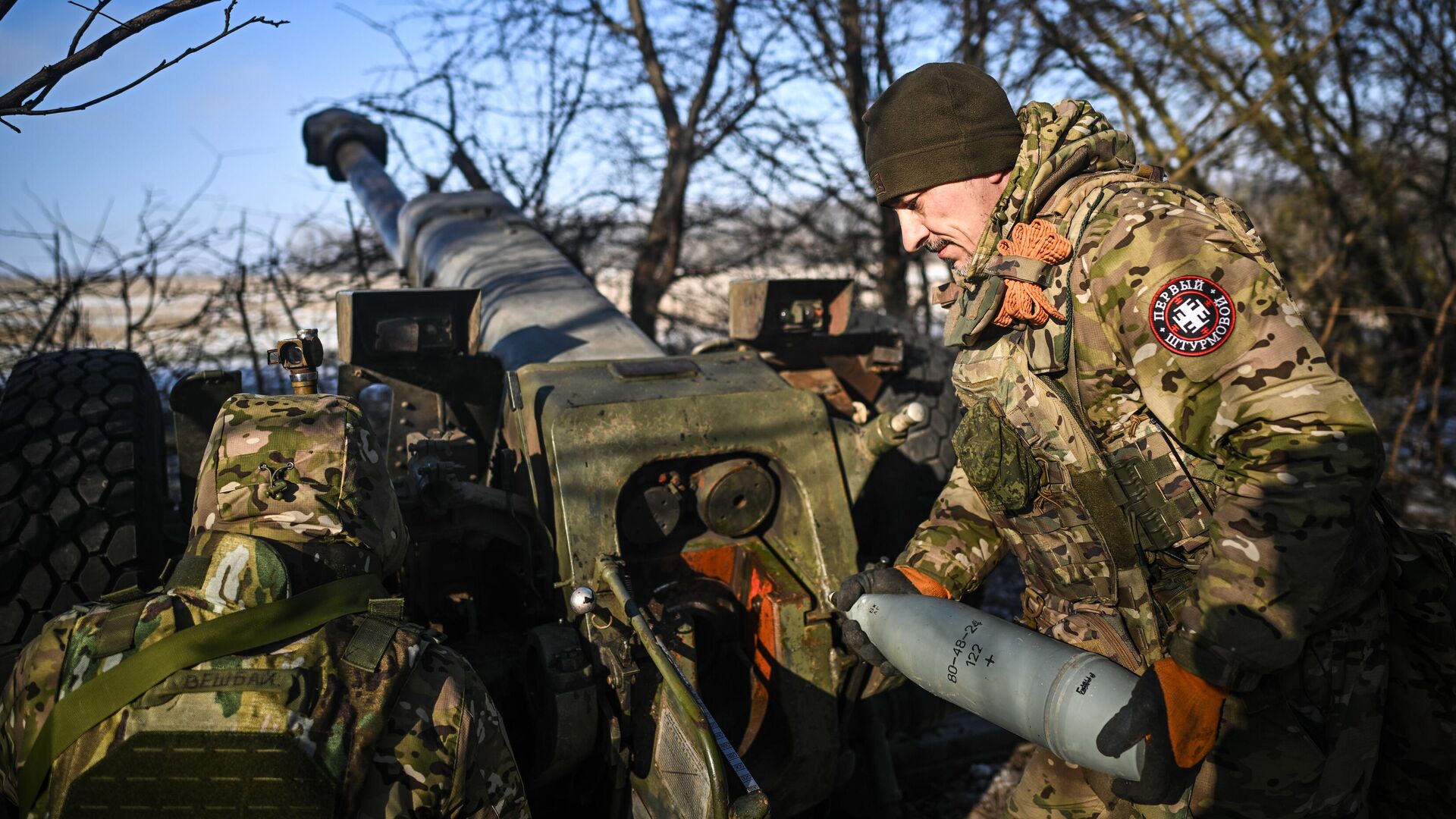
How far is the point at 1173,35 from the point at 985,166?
7.03m

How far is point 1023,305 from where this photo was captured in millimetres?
2221

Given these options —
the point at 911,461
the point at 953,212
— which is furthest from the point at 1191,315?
the point at 911,461

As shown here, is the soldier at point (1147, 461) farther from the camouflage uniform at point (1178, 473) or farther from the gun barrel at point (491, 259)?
the gun barrel at point (491, 259)

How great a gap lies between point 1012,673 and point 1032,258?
864 mm

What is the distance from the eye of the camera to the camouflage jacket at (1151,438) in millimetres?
1792

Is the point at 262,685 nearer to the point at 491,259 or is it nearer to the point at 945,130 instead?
the point at 945,130

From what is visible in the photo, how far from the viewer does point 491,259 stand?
5.20 meters

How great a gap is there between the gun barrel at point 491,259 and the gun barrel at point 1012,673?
70.3 inches

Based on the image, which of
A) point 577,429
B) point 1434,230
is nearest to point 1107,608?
point 577,429

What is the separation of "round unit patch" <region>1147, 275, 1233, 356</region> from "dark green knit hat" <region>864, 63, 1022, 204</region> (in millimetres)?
580

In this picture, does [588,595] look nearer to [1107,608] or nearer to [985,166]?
[1107,608]

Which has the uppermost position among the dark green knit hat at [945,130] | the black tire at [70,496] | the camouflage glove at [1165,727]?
the dark green knit hat at [945,130]

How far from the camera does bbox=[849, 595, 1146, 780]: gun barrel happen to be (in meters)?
1.87

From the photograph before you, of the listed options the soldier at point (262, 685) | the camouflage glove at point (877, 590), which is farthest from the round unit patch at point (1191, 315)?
the soldier at point (262, 685)
